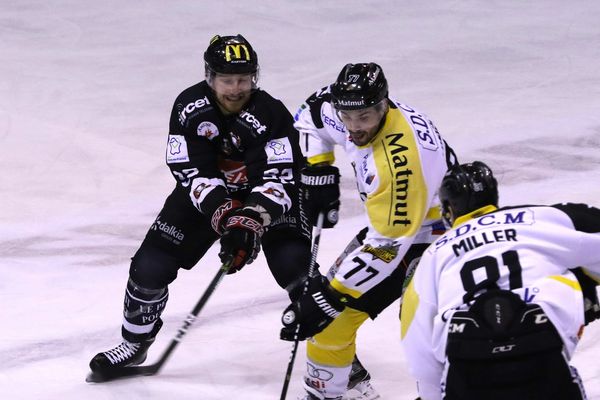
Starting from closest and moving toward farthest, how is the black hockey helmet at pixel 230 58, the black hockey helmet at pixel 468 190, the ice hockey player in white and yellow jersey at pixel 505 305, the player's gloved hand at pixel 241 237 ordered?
the ice hockey player in white and yellow jersey at pixel 505 305 → the black hockey helmet at pixel 468 190 → the player's gloved hand at pixel 241 237 → the black hockey helmet at pixel 230 58

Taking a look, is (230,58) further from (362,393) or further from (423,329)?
(423,329)

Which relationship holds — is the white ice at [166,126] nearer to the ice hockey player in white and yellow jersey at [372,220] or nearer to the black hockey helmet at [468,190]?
the ice hockey player in white and yellow jersey at [372,220]

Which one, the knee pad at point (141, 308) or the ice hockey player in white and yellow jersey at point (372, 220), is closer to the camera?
the ice hockey player in white and yellow jersey at point (372, 220)

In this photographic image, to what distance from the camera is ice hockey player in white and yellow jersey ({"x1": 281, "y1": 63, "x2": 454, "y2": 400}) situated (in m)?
3.53

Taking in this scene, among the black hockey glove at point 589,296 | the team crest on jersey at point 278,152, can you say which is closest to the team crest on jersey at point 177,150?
the team crest on jersey at point 278,152

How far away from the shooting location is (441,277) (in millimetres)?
2756

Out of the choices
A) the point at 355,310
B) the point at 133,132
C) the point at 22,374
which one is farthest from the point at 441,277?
the point at 133,132

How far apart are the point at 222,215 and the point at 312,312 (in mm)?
723

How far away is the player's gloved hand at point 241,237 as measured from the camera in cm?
400

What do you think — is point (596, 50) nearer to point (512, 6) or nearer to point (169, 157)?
point (512, 6)

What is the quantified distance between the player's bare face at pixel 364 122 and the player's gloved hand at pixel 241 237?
575mm

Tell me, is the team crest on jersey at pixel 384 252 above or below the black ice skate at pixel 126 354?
above

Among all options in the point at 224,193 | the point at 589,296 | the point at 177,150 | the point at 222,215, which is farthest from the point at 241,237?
the point at 589,296

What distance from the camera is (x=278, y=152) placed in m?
4.23
